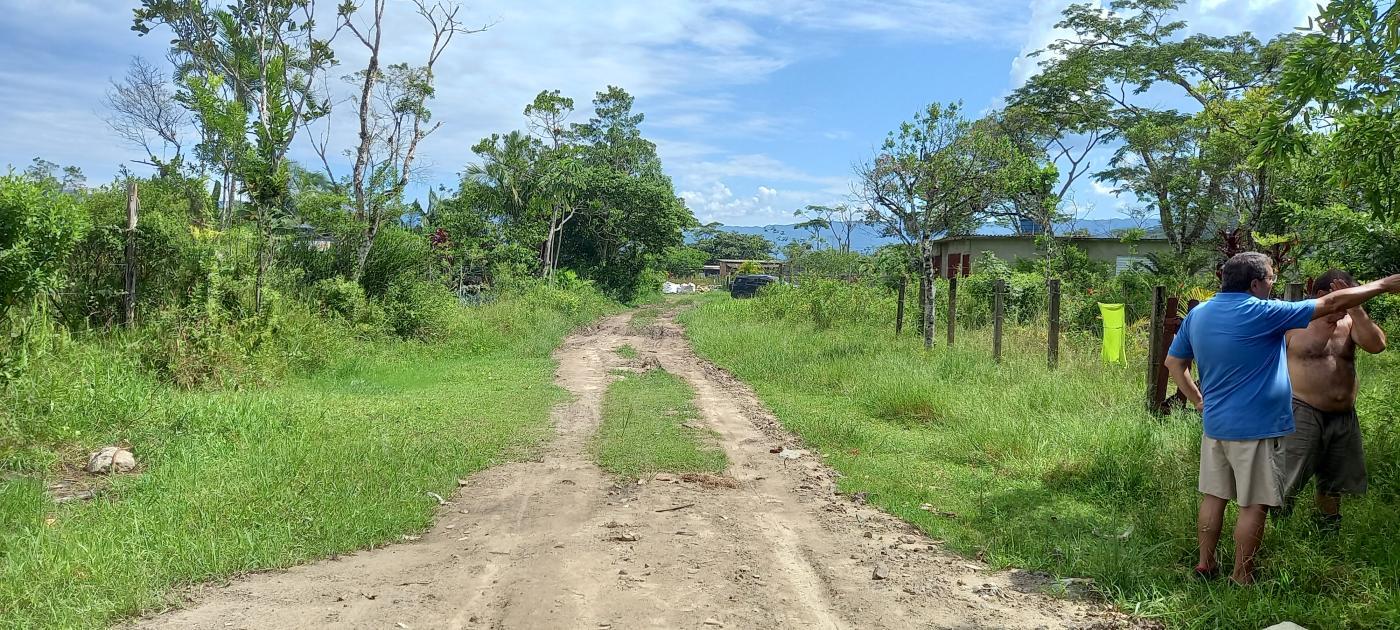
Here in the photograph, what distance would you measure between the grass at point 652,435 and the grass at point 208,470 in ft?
2.67

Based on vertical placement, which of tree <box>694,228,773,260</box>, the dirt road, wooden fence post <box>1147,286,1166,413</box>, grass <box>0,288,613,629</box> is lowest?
the dirt road

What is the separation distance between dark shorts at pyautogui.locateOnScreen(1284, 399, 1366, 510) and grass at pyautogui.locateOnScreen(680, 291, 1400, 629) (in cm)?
18

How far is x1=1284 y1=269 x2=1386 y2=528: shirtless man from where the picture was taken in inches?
171

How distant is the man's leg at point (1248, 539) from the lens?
13.6ft

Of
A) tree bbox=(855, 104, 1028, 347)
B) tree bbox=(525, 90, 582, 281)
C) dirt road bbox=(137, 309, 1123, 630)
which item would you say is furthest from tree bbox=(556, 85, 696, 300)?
dirt road bbox=(137, 309, 1123, 630)

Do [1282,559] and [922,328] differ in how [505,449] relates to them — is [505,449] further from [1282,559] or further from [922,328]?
[922,328]

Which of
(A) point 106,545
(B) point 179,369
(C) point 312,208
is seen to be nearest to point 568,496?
(A) point 106,545

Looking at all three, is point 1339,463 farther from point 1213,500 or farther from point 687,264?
point 687,264

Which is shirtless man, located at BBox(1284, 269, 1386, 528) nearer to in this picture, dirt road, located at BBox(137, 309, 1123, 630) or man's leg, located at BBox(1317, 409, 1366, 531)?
man's leg, located at BBox(1317, 409, 1366, 531)

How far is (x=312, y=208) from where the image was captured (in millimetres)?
14781

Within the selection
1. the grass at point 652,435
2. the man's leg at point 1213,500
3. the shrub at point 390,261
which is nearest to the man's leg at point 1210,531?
the man's leg at point 1213,500

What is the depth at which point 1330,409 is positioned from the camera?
14.4 feet

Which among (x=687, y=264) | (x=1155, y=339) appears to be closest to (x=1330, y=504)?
(x=1155, y=339)

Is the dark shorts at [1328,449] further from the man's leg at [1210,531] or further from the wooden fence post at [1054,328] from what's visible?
the wooden fence post at [1054,328]
